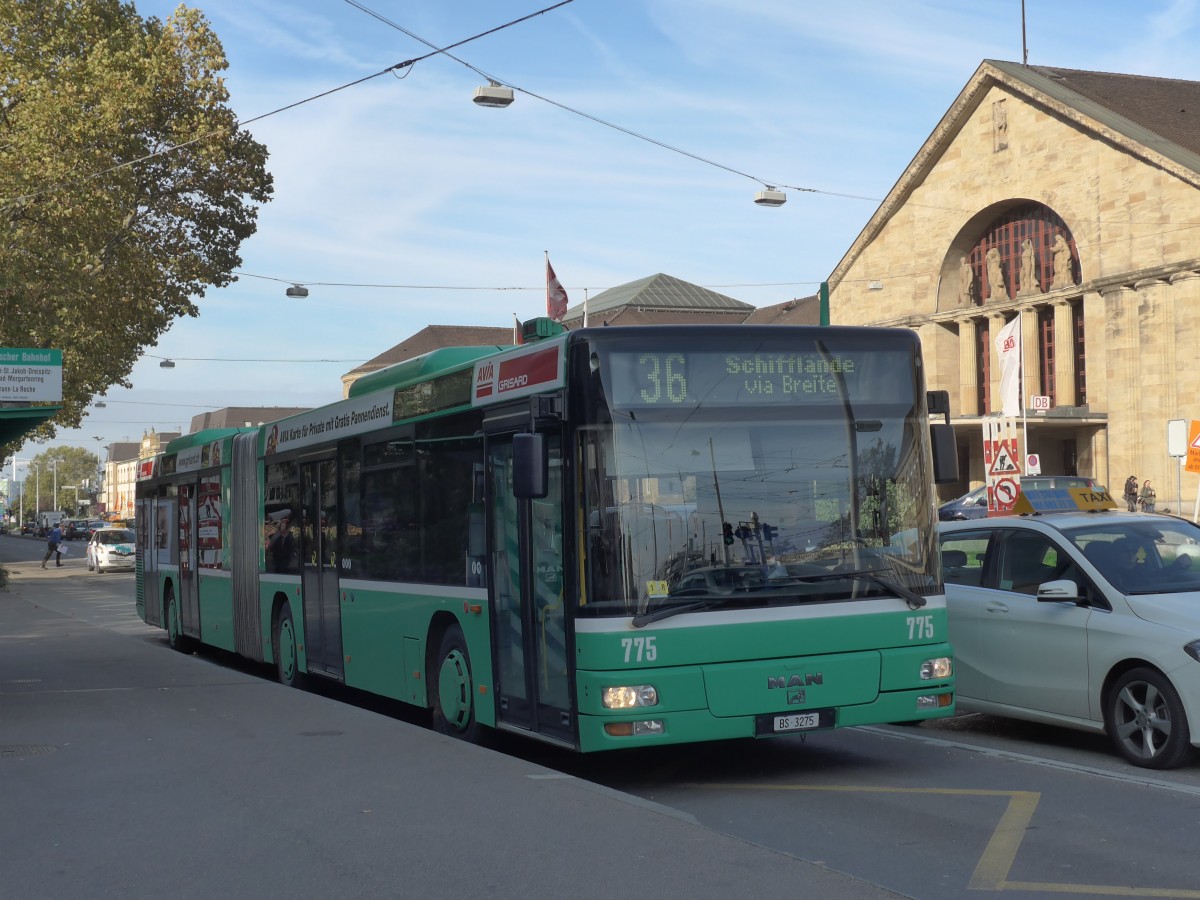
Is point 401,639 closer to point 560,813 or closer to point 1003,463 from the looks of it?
point 560,813

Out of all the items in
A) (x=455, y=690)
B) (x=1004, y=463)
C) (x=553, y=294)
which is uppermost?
(x=553, y=294)

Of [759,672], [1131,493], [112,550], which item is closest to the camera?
[759,672]

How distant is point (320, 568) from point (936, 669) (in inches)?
255

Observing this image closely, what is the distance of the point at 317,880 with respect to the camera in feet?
20.0

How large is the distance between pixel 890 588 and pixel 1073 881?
2.66 m

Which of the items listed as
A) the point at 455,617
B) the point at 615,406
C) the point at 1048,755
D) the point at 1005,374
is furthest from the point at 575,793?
the point at 1005,374

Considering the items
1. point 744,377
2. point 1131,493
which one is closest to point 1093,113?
point 1131,493

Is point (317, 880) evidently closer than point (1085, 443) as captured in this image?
Yes

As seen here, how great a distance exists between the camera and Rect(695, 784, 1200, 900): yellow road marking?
6004 mm

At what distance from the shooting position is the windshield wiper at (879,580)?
8523 mm

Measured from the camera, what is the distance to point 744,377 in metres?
8.58

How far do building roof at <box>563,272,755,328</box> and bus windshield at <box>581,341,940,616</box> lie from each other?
80.5m

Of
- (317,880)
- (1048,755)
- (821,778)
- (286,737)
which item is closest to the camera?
(317,880)

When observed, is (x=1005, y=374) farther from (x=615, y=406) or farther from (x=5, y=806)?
(x=5, y=806)
